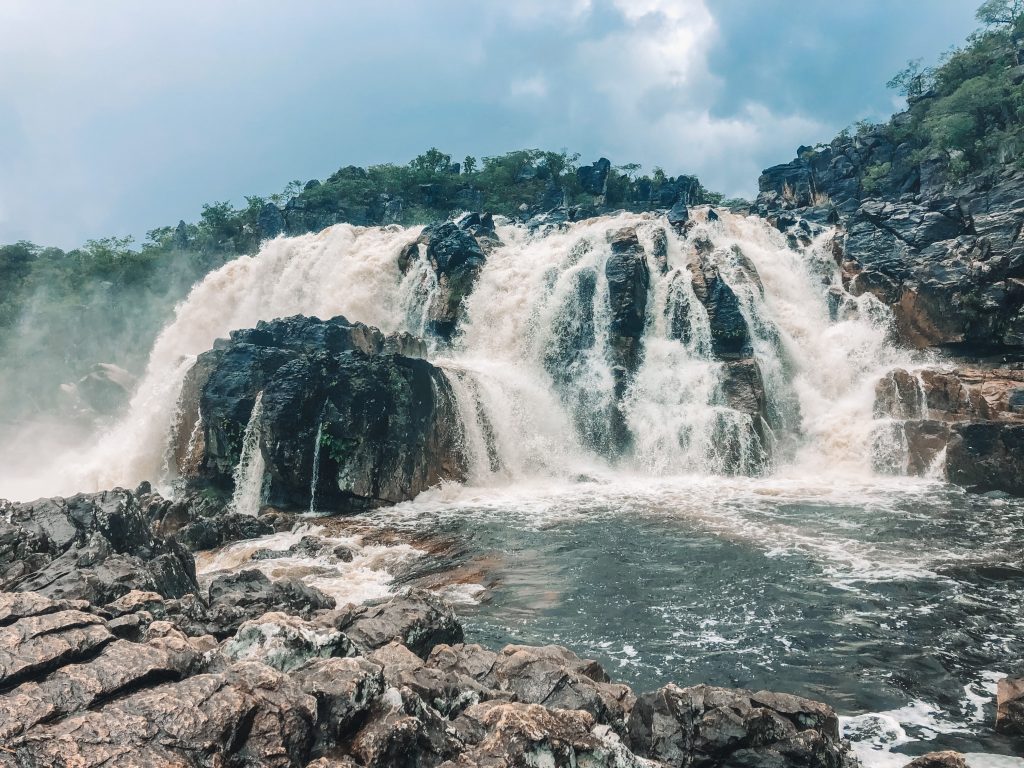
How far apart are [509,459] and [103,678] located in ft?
66.2

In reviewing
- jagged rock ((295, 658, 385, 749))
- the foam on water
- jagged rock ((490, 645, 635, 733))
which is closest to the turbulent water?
the foam on water

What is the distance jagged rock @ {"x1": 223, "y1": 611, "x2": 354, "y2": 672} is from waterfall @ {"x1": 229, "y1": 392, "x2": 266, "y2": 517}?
16.5m

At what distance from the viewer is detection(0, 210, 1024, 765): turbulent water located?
9.26 m

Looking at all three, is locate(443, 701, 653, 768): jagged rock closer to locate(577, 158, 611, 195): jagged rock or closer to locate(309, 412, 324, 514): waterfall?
locate(309, 412, 324, 514): waterfall

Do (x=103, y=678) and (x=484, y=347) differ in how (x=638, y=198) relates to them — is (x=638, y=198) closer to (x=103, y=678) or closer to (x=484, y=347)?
(x=484, y=347)

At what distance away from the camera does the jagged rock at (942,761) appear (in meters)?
5.28

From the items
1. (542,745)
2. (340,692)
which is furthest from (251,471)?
(542,745)

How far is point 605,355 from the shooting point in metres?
28.7

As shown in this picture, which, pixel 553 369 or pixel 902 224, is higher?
pixel 902 224

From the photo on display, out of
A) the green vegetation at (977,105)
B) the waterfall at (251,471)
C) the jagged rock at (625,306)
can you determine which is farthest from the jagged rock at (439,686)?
the green vegetation at (977,105)

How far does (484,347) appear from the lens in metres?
31.5

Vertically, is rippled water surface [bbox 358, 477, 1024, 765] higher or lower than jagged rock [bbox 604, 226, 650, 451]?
lower

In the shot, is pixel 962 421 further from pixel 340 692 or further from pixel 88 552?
pixel 88 552

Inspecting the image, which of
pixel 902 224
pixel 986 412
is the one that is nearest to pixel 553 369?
pixel 986 412
